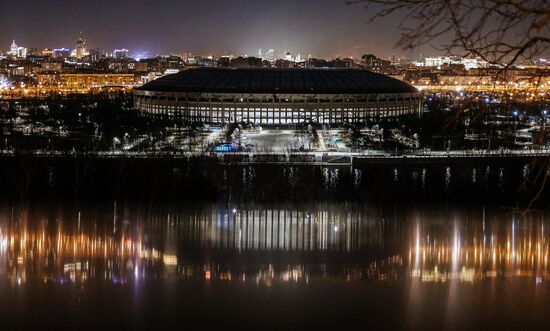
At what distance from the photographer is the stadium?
3534cm

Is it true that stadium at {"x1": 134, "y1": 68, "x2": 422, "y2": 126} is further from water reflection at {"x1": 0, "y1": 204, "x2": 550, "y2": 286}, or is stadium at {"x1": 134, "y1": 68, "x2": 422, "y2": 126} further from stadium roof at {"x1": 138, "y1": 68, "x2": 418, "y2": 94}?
water reflection at {"x1": 0, "y1": 204, "x2": 550, "y2": 286}

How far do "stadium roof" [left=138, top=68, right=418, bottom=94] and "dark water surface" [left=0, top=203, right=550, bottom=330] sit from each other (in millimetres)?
22271

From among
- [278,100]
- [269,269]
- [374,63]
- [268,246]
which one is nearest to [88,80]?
[374,63]

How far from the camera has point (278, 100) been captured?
35.3m

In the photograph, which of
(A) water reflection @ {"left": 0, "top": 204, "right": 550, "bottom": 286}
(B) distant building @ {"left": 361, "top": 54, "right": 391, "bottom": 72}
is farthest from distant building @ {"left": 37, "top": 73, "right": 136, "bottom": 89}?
(A) water reflection @ {"left": 0, "top": 204, "right": 550, "bottom": 286}

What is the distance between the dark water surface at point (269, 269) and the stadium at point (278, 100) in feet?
70.4

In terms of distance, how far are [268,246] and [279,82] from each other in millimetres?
26938

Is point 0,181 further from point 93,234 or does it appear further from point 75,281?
point 75,281

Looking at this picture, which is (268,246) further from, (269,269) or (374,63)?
(374,63)

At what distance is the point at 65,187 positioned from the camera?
50.5ft

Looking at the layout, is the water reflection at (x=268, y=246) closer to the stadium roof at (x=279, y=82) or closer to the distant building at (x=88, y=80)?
the stadium roof at (x=279, y=82)

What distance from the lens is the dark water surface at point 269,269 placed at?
7.51 m

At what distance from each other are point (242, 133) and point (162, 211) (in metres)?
17.0

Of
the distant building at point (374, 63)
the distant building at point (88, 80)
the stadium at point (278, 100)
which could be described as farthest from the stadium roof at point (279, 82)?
the distant building at point (374, 63)
